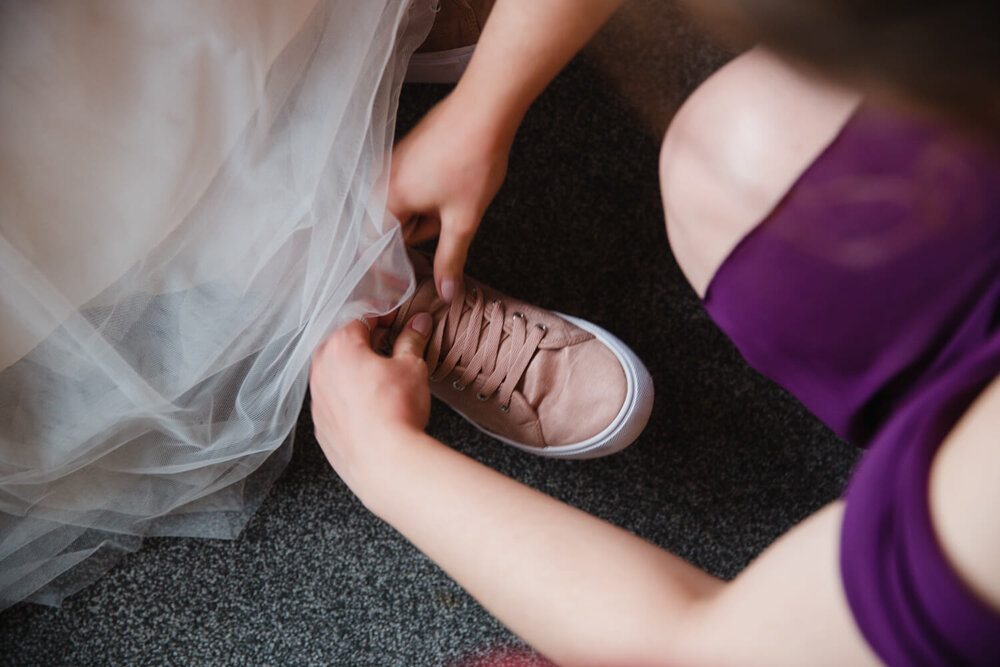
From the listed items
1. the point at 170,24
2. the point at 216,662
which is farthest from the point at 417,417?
the point at 216,662

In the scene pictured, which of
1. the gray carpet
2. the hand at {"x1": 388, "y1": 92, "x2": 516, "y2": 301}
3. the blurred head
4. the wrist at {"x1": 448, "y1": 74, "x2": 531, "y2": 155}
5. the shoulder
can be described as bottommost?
the gray carpet

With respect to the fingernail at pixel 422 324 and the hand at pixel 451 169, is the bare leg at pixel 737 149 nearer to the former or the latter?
the hand at pixel 451 169

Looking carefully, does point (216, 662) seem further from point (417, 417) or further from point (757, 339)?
point (757, 339)

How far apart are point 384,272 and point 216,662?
476 millimetres

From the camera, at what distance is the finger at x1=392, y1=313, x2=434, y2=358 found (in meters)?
0.58

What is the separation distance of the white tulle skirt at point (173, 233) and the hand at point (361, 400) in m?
0.03

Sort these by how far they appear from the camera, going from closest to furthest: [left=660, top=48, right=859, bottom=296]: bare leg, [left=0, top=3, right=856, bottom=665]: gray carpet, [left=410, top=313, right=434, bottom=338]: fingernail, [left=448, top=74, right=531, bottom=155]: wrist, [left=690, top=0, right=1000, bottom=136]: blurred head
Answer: [left=690, top=0, right=1000, bottom=136]: blurred head < [left=660, top=48, right=859, bottom=296]: bare leg < [left=448, top=74, right=531, bottom=155]: wrist < [left=410, top=313, right=434, bottom=338]: fingernail < [left=0, top=3, right=856, bottom=665]: gray carpet

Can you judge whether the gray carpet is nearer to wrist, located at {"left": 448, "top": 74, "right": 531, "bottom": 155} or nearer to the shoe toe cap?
the shoe toe cap

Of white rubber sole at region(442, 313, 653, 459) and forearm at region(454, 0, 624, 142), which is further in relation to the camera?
white rubber sole at region(442, 313, 653, 459)

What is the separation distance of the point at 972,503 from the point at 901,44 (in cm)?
17

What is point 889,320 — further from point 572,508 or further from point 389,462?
point 389,462

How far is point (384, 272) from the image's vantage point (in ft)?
1.88

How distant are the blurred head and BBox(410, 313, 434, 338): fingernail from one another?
1.44 ft

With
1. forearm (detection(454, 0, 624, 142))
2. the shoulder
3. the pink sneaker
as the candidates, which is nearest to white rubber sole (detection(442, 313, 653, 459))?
the pink sneaker
